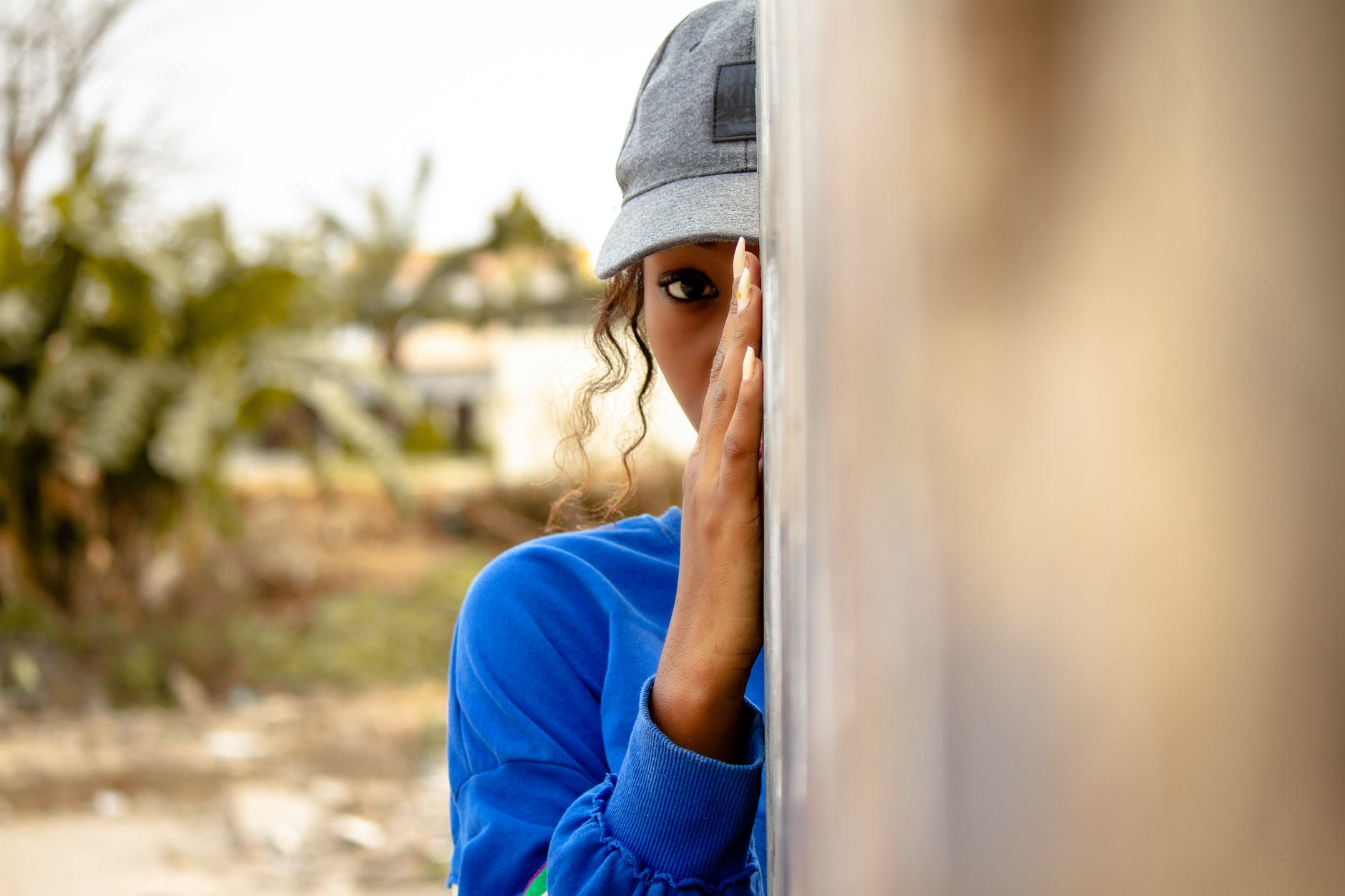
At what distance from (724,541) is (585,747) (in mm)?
346

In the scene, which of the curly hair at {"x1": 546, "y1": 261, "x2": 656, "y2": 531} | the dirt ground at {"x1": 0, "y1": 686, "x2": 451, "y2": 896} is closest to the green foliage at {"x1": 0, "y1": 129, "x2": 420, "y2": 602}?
the dirt ground at {"x1": 0, "y1": 686, "x2": 451, "y2": 896}

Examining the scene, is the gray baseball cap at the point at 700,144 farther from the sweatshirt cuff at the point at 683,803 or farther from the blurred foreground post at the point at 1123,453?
the blurred foreground post at the point at 1123,453

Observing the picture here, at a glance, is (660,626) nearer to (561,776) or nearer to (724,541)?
(561,776)

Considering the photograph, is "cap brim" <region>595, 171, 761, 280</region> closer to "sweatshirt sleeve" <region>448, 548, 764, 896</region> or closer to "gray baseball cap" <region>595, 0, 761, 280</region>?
"gray baseball cap" <region>595, 0, 761, 280</region>

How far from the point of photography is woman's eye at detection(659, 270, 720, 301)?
85 cm

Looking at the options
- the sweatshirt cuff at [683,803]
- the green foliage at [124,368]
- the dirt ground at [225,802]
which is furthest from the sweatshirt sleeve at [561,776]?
the green foliage at [124,368]

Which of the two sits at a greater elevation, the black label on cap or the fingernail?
the black label on cap

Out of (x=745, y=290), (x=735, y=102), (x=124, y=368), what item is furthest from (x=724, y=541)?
(x=124, y=368)

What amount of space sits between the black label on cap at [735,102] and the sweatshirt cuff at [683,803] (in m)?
0.34

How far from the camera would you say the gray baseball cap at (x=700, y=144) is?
0.75 meters

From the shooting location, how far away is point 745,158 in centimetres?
75

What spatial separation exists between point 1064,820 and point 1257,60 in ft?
0.59

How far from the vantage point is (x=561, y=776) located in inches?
30.9

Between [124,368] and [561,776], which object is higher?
[124,368]
